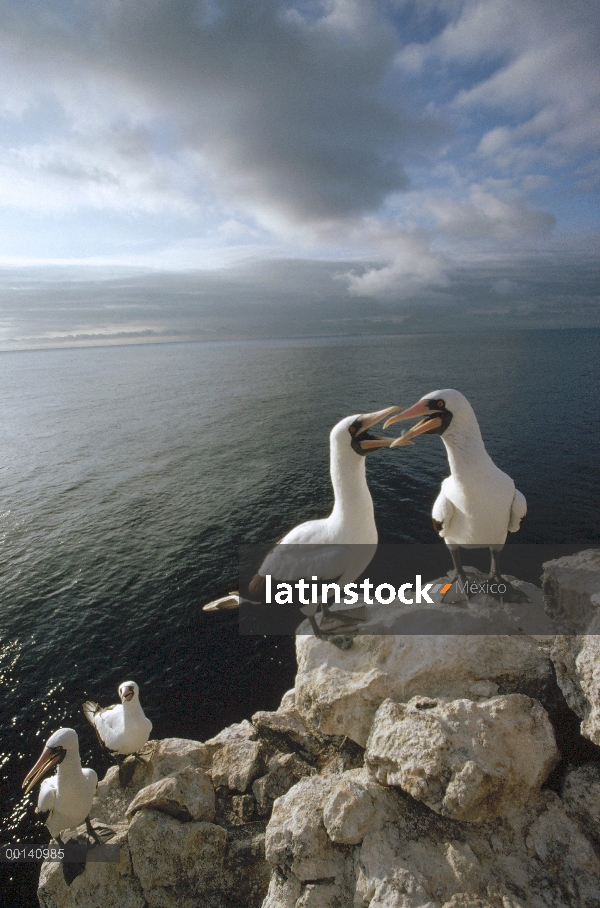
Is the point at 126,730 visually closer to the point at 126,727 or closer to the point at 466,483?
the point at 126,727

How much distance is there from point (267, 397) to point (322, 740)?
7346 centimetres

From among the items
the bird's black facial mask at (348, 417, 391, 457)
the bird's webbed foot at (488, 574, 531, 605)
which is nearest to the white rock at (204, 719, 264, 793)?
the bird's webbed foot at (488, 574, 531, 605)

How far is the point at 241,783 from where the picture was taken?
8.73m

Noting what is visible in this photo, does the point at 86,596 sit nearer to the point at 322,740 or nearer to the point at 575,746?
the point at 322,740

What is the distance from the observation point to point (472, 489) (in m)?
6.81

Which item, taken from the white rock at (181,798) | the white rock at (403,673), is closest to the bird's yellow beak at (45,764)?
the white rock at (181,798)

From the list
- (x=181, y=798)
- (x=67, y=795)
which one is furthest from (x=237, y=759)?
(x=67, y=795)

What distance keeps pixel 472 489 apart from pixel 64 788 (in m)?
10.4

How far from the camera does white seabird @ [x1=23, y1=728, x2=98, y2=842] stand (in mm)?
8836

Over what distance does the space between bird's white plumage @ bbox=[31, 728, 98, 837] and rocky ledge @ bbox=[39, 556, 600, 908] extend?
2.35 ft

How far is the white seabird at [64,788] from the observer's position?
8.84 meters

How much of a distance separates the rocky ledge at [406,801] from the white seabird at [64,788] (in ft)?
2.39

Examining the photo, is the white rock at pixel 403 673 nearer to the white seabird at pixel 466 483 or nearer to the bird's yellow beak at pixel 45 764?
the white seabird at pixel 466 483

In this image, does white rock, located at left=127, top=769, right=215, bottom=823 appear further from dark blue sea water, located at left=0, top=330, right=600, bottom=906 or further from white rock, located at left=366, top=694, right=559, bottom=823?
dark blue sea water, located at left=0, top=330, right=600, bottom=906
